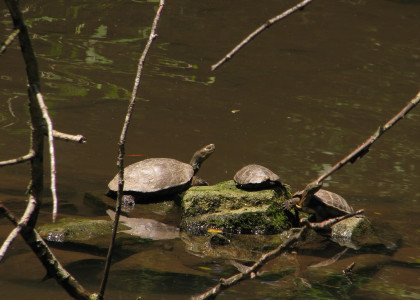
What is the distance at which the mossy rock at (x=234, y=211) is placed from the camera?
16.9ft

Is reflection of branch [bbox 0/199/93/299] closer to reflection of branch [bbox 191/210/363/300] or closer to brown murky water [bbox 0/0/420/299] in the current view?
reflection of branch [bbox 191/210/363/300]

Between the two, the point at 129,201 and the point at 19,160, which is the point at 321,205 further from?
the point at 19,160

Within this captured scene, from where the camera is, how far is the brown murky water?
414 cm

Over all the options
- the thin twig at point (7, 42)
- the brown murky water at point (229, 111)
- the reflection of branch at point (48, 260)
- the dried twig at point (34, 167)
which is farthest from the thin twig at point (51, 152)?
the brown murky water at point (229, 111)

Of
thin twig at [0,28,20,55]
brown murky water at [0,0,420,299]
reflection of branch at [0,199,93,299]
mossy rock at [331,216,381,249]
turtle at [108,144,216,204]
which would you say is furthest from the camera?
turtle at [108,144,216,204]

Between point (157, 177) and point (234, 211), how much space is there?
35.0 inches

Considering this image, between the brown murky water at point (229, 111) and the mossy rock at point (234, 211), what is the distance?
20.9 inches

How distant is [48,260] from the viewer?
1.98m

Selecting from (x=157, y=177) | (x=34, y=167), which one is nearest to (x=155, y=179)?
(x=157, y=177)

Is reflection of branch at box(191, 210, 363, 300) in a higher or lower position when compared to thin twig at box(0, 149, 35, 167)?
A: lower

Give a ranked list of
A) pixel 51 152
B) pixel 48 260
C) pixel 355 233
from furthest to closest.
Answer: pixel 355 233 → pixel 48 260 → pixel 51 152

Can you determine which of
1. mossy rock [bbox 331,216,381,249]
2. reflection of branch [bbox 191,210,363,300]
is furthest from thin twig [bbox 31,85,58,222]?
mossy rock [bbox 331,216,381,249]

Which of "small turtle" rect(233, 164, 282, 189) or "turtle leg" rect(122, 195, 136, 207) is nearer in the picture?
"small turtle" rect(233, 164, 282, 189)

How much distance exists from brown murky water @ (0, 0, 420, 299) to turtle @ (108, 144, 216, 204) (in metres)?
0.39
